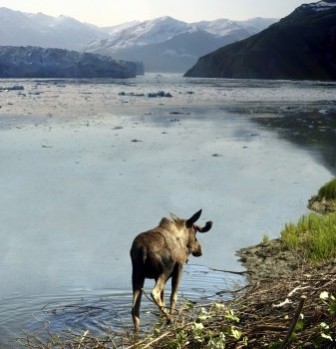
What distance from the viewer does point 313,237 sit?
12.8 m

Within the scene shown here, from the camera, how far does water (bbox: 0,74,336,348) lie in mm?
10766

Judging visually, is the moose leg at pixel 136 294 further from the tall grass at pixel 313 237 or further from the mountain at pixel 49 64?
the mountain at pixel 49 64

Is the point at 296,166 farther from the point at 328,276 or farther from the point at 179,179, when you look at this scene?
the point at 328,276

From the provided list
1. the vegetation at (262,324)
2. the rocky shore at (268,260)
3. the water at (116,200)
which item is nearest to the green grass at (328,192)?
the water at (116,200)

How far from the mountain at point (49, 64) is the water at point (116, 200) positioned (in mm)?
95081

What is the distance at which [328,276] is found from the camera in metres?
6.93

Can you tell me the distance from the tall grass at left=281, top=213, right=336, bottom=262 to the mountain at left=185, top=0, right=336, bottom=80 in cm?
14248

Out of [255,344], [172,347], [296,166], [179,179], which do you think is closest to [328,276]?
[255,344]

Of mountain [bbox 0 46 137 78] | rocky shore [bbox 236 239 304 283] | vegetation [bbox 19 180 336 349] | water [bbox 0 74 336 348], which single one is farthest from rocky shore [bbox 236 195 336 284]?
mountain [bbox 0 46 137 78]

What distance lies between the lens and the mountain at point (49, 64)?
130250mm

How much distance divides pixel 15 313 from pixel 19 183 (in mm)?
10526

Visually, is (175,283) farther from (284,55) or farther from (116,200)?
(284,55)

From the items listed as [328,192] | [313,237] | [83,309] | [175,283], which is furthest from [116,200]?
[175,283]

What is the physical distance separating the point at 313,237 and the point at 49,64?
125955 millimetres
